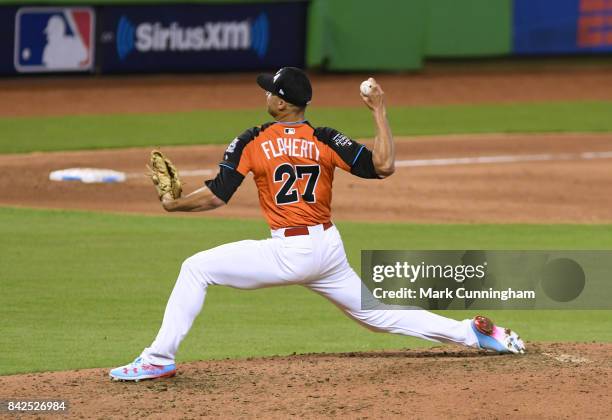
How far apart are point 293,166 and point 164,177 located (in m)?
0.73

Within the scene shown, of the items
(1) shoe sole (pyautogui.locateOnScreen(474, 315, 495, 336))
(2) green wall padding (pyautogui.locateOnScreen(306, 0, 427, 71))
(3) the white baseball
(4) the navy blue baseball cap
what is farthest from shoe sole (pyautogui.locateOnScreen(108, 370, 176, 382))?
(2) green wall padding (pyautogui.locateOnScreen(306, 0, 427, 71))

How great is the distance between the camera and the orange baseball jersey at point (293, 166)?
6.70 metres

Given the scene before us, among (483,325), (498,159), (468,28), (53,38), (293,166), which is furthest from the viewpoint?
(468,28)

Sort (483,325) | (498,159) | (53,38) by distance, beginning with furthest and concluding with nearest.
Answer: (53,38)
(498,159)
(483,325)

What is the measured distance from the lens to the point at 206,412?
637 centimetres

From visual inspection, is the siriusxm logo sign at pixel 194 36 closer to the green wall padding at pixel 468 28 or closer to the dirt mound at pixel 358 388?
the green wall padding at pixel 468 28

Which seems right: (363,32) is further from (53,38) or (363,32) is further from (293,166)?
(293,166)

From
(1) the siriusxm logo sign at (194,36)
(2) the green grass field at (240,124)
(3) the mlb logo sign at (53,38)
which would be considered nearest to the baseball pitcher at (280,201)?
(2) the green grass field at (240,124)

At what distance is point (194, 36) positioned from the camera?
70.1 ft

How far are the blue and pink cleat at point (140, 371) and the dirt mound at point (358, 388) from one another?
0.05 metres

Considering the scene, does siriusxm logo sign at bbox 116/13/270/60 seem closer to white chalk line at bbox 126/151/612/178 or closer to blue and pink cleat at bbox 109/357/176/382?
white chalk line at bbox 126/151/612/178

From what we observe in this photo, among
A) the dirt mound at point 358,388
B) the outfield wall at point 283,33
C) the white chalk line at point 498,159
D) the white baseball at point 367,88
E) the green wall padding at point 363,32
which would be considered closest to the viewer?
the dirt mound at point 358,388

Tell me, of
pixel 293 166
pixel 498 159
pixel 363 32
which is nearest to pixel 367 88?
pixel 293 166

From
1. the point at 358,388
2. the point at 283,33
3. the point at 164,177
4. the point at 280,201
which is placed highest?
the point at 283,33
